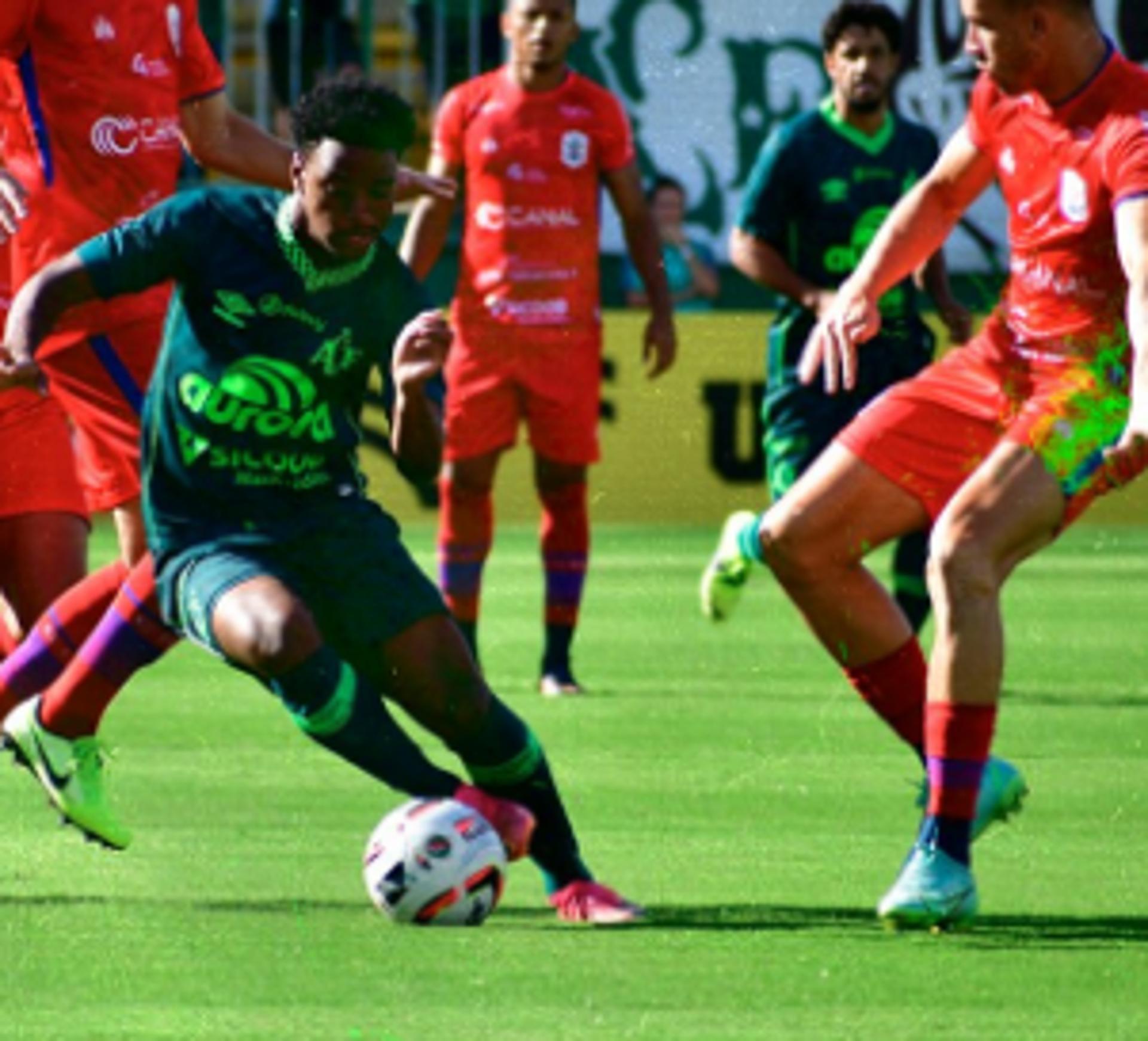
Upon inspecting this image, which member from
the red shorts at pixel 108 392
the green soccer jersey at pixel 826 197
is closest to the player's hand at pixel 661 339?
the green soccer jersey at pixel 826 197

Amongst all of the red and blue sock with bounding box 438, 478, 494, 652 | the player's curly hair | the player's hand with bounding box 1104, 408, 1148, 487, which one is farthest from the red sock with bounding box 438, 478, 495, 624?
the player's hand with bounding box 1104, 408, 1148, 487

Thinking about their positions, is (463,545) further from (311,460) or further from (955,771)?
(955,771)

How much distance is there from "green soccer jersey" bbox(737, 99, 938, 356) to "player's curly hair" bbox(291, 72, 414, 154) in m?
4.34

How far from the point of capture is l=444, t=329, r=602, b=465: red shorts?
37.1 ft

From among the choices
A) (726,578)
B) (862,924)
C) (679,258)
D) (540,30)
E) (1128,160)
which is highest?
(1128,160)

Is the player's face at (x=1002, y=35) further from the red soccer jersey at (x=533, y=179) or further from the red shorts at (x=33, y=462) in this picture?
the red soccer jersey at (x=533, y=179)

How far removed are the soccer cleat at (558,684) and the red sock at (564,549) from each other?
6.4 inches

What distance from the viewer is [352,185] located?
21.4 ft

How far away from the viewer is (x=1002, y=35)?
6.61m

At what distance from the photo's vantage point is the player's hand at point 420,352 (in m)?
6.19

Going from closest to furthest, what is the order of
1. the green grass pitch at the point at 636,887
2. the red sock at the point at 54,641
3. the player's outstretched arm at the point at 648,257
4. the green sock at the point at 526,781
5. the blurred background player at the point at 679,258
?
the green grass pitch at the point at 636,887, the green sock at the point at 526,781, the red sock at the point at 54,641, the player's outstretched arm at the point at 648,257, the blurred background player at the point at 679,258

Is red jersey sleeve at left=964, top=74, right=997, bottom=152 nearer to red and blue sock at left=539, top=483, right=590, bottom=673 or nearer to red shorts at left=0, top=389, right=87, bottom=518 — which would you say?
red shorts at left=0, top=389, right=87, bottom=518

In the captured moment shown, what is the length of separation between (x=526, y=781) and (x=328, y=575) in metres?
0.58

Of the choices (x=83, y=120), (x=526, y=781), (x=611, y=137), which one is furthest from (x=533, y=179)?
(x=526, y=781)
